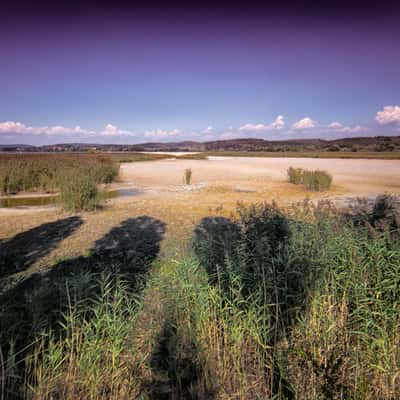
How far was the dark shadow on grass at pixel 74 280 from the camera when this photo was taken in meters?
2.20

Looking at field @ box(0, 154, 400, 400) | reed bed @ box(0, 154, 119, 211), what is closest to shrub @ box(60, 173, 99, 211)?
reed bed @ box(0, 154, 119, 211)

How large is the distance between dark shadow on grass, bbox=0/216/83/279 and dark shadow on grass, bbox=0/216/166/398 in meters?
0.78

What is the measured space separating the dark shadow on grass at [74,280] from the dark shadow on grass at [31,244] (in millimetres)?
783

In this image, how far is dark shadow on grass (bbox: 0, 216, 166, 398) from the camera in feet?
7.22

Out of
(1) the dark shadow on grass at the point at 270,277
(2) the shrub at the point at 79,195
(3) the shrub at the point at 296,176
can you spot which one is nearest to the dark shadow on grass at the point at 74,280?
(1) the dark shadow on grass at the point at 270,277

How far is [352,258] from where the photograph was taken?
2.75 m

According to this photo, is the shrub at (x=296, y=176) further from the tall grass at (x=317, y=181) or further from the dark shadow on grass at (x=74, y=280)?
the dark shadow on grass at (x=74, y=280)

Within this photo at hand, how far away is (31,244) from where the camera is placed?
572cm

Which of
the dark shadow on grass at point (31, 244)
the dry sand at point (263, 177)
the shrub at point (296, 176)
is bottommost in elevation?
the dark shadow on grass at point (31, 244)

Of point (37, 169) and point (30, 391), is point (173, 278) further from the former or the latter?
point (37, 169)

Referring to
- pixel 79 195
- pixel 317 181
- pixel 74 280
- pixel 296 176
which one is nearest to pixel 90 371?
pixel 74 280

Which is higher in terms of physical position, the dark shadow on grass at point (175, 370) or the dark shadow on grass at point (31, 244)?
the dark shadow on grass at point (175, 370)

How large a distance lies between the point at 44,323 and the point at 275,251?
2.44m

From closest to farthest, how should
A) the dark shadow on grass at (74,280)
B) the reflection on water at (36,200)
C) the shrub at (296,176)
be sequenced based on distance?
the dark shadow on grass at (74,280)
the reflection on water at (36,200)
the shrub at (296,176)
